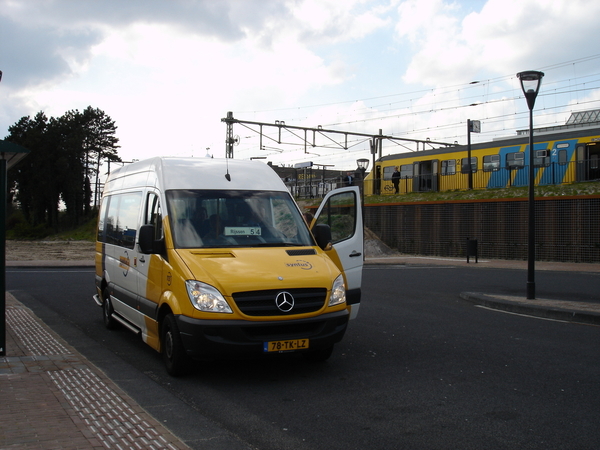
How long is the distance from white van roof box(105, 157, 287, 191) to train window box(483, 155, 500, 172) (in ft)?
87.1

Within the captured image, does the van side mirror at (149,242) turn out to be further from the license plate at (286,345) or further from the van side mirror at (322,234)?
the van side mirror at (322,234)

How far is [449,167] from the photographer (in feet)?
115

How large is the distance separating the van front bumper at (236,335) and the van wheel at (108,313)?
3.65 metres

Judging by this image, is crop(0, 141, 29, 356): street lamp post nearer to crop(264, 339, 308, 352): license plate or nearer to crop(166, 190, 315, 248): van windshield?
crop(166, 190, 315, 248): van windshield

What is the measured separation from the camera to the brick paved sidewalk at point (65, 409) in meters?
4.36

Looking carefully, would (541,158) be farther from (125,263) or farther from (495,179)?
(125,263)

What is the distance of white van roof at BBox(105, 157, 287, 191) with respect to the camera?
7.40 m

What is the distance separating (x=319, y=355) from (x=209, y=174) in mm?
2570

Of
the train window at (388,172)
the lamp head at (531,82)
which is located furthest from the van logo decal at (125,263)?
the train window at (388,172)

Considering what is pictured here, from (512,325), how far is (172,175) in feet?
20.0

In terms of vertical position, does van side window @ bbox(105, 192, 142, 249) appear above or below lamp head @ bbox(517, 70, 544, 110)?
below

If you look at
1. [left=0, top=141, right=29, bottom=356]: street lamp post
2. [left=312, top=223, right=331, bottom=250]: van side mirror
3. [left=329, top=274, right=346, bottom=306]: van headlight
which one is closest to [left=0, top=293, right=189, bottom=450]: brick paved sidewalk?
[left=0, top=141, right=29, bottom=356]: street lamp post

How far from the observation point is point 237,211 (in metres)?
7.20

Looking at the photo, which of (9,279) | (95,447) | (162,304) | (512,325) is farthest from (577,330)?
(9,279)
